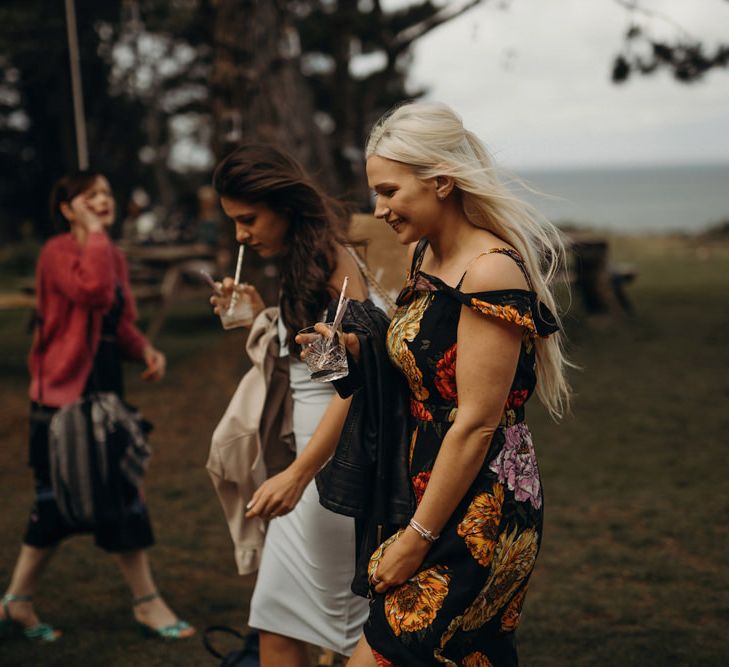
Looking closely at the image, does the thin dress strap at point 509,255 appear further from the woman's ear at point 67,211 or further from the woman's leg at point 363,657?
the woman's ear at point 67,211

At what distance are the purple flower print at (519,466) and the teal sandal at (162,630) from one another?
7.95 feet

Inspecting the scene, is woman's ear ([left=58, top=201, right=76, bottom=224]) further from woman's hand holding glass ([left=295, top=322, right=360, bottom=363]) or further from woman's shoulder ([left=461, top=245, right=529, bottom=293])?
woman's shoulder ([left=461, top=245, right=529, bottom=293])

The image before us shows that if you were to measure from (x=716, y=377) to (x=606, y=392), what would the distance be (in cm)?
135

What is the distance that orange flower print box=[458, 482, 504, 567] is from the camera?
7.45 feet

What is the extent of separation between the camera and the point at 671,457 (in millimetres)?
7273

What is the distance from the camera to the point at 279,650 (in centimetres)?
300

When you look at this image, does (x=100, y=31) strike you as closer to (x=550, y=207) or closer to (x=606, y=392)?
(x=606, y=392)

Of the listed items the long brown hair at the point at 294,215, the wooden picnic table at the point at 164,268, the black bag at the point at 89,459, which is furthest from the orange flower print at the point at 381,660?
the wooden picnic table at the point at 164,268

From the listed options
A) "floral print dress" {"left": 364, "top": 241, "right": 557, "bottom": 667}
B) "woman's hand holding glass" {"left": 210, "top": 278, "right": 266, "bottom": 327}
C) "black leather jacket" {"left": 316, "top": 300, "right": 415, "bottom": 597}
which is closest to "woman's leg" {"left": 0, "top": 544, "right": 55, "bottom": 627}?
"woman's hand holding glass" {"left": 210, "top": 278, "right": 266, "bottom": 327}

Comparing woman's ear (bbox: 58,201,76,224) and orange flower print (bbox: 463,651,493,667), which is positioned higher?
woman's ear (bbox: 58,201,76,224)

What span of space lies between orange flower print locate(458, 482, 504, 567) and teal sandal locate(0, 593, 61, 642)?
8.81 ft

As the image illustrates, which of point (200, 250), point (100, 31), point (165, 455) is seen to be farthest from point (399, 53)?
point (100, 31)

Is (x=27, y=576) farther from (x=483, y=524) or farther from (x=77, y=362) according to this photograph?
(x=483, y=524)

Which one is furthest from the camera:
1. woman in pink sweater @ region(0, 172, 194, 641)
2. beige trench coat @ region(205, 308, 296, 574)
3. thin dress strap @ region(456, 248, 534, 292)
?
woman in pink sweater @ region(0, 172, 194, 641)
